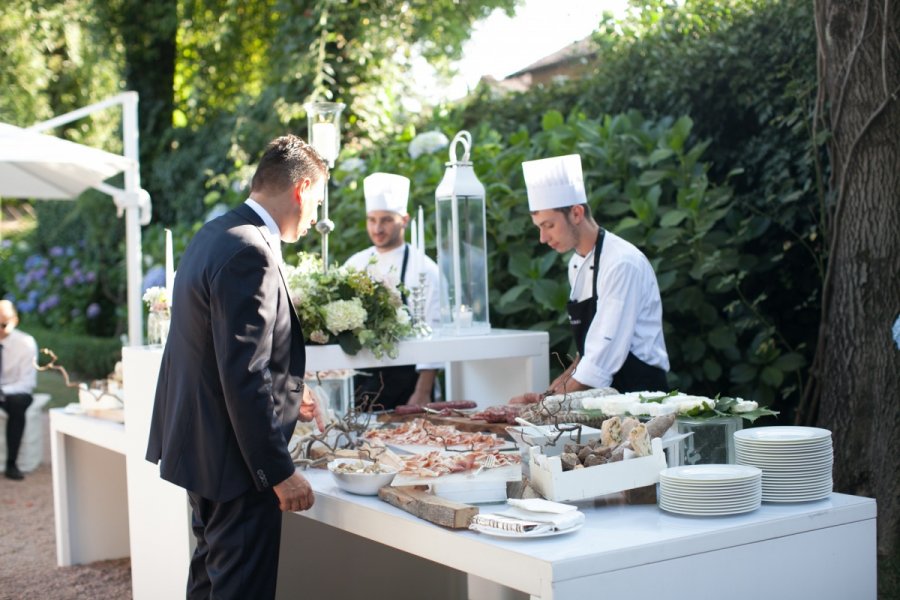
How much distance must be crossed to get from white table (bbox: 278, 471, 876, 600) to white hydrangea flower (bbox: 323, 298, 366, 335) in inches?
31.7

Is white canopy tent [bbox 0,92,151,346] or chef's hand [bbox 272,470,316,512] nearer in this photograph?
chef's hand [bbox 272,470,316,512]

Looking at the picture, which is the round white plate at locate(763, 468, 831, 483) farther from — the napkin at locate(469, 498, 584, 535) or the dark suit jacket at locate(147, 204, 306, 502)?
the dark suit jacket at locate(147, 204, 306, 502)

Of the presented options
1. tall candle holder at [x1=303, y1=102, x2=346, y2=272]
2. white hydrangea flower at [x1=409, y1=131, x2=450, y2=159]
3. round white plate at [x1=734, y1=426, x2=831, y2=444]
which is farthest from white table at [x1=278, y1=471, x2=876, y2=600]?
white hydrangea flower at [x1=409, y1=131, x2=450, y2=159]

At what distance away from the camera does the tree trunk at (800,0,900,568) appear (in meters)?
4.05

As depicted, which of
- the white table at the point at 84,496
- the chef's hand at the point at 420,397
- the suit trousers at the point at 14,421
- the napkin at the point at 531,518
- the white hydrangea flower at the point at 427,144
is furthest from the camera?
the suit trousers at the point at 14,421

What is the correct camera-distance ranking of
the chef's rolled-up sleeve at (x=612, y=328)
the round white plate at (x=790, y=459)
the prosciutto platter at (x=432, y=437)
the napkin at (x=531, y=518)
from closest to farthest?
the napkin at (x=531, y=518) < the round white plate at (x=790, y=459) < the prosciutto platter at (x=432, y=437) < the chef's rolled-up sleeve at (x=612, y=328)

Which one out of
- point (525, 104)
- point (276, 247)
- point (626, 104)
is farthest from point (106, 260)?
point (276, 247)

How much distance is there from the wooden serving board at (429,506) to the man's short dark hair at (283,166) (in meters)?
0.81

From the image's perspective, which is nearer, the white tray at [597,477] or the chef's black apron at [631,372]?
the white tray at [597,477]

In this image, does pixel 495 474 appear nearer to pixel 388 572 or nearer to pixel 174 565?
pixel 174 565

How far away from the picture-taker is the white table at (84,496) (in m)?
5.17

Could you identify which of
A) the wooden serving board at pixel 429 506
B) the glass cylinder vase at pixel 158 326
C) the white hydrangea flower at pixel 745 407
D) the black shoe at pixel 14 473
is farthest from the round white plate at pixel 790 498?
the black shoe at pixel 14 473

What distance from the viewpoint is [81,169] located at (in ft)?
22.5

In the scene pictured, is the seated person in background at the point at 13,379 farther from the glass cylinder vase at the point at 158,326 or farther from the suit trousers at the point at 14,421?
the glass cylinder vase at the point at 158,326
